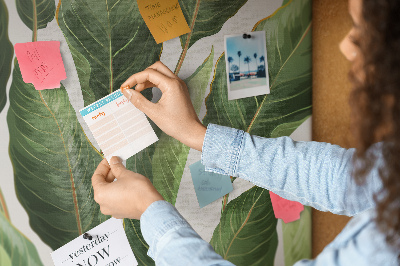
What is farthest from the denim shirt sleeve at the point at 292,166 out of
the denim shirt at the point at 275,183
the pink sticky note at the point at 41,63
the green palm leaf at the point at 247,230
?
the pink sticky note at the point at 41,63

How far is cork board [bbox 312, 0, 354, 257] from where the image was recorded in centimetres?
80

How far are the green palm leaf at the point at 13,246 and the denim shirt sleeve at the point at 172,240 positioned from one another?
428mm

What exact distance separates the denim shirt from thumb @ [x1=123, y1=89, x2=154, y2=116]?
0.14 metres

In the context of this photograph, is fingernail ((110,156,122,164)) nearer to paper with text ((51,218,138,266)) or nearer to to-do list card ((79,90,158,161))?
to-do list card ((79,90,158,161))

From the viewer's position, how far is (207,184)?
860mm

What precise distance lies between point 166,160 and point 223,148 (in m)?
0.22

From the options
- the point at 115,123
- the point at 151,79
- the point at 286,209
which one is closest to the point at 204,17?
the point at 151,79

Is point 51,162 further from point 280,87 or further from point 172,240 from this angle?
point 280,87

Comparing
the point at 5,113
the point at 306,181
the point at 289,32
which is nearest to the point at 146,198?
the point at 306,181

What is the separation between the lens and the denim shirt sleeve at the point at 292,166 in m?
0.60

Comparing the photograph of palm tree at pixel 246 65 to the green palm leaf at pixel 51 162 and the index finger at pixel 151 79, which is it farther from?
the green palm leaf at pixel 51 162

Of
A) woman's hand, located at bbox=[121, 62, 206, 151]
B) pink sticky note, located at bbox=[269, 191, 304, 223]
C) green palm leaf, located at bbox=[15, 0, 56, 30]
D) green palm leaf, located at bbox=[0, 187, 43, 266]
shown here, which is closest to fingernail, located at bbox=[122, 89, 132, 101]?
woman's hand, located at bbox=[121, 62, 206, 151]

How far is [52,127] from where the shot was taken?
755 mm

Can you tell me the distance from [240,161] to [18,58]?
54 centimetres
